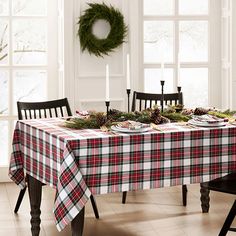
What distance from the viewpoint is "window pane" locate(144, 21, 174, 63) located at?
5.65 metres

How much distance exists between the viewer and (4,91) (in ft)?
18.4

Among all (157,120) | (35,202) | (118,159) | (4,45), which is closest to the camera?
(118,159)

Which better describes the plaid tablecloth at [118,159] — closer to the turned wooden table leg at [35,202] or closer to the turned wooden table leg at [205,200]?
the turned wooden table leg at [35,202]

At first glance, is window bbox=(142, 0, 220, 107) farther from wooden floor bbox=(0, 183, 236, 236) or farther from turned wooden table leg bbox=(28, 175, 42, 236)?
turned wooden table leg bbox=(28, 175, 42, 236)

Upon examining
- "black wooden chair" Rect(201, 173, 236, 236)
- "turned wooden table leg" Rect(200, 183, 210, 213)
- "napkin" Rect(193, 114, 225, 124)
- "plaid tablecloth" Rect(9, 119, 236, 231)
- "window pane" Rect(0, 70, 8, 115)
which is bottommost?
"turned wooden table leg" Rect(200, 183, 210, 213)

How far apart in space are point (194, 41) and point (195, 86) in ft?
1.31

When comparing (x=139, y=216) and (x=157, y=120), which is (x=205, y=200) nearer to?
(x=139, y=216)

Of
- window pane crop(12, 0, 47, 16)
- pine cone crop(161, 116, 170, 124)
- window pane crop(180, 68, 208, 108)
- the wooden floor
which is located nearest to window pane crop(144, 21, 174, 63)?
window pane crop(180, 68, 208, 108)

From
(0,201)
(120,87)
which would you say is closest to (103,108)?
(120,87)

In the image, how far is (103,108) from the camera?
18.2 ft

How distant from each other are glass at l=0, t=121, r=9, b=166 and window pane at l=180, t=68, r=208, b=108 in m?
1.60

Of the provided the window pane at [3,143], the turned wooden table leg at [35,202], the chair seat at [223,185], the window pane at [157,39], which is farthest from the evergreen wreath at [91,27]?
the chair seat at [223,185]

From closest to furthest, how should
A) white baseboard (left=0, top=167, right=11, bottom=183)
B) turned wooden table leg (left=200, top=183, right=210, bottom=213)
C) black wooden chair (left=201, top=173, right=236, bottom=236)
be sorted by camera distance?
black wooden chair (left=201, top=173, right=236, bottom=236), turned wooden table leg (left=200, top=183, right=210, bottom=213), white baseboard (left=0, top=167, right=11, bottom=183)

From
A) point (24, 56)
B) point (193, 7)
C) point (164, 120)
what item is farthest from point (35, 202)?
point (193, 7)
